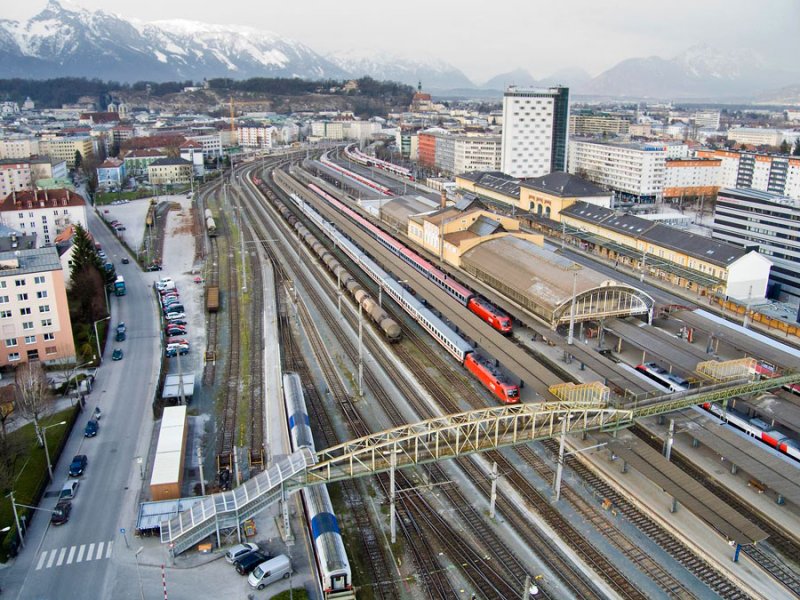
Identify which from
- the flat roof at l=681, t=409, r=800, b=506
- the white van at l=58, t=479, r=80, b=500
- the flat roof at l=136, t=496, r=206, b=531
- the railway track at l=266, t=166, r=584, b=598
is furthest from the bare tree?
the flat roof at l=681, t=409, r=800, b=506

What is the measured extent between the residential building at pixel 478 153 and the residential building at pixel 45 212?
7142 centimetres

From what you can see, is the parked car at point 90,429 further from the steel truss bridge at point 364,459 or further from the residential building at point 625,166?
the residential building at point 625,166

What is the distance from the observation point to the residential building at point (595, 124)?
17962 cm

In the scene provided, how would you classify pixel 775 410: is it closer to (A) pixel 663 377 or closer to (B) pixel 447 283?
(A) pixel 663 377

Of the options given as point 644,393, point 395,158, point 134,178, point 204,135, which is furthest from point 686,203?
point 204,135

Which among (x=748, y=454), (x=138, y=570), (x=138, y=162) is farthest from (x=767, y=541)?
(x=138, y=162)

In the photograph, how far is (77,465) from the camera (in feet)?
95.8

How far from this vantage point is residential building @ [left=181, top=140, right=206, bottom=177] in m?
126

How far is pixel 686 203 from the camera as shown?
102m

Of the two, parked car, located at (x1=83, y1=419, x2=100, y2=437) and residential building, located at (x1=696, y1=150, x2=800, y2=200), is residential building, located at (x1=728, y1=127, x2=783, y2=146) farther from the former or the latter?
parked car, located at (x1=83, y1=419, x2=100, y2=437)

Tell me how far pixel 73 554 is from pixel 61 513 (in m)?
2.57

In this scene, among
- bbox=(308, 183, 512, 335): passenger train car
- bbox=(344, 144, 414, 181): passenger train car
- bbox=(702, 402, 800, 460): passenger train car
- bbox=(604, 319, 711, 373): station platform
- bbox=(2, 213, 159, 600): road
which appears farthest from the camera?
bbox=(344, 144, 414, 181): passenger train car

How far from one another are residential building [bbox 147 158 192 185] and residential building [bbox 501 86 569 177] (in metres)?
55.6

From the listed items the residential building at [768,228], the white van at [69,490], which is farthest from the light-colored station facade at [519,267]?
the white van at [69,490]
